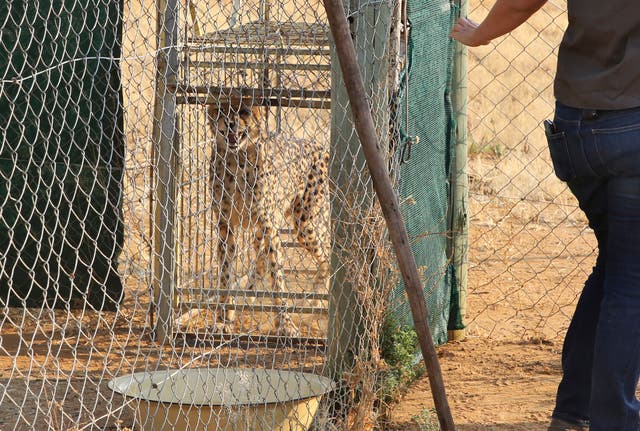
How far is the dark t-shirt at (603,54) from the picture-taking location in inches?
110

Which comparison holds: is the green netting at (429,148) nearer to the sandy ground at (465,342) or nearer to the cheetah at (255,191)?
the sandy ground at (465,342)

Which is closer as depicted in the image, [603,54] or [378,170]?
[378,170]

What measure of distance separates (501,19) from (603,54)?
1.10ft

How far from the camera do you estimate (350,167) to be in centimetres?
385

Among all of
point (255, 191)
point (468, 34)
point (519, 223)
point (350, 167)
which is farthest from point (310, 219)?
point (468, 34)

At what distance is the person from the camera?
2.85 metres

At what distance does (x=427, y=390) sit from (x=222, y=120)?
2.39 metres

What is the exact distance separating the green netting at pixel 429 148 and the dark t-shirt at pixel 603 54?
4.05 feet

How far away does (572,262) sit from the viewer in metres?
7.29

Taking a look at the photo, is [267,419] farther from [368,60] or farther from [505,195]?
[505,195]

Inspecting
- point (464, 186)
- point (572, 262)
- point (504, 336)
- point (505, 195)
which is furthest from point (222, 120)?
point (505, 195)

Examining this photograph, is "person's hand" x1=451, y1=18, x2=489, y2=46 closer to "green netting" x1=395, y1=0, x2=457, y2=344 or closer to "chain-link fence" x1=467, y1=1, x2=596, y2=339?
"green netting" x1=395, y1=0, x2=457, y2=344

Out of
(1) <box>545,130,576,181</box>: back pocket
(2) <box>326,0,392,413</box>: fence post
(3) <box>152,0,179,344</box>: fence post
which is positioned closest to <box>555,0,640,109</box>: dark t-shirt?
(1) <box>545,130,576,181</box>: back pocket

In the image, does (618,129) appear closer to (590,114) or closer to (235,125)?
(590,114)
